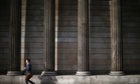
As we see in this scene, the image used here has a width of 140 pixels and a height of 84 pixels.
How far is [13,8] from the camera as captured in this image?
2352 centimetres

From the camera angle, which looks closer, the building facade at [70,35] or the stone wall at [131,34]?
the building facade at [70,35]

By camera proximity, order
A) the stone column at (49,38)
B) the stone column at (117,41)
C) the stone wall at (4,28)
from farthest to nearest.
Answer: the stone wall at (4,28) → the stone column at (117,41) → the stone column at (49,38)

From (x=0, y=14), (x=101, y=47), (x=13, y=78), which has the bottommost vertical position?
(x=13, y=78)

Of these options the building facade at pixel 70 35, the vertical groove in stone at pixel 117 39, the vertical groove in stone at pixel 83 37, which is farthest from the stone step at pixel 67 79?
the building facade at pixel 70 35

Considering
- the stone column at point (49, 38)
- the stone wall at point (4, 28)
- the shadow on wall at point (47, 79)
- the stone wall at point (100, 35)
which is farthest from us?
the stone wall at point (100, 35)

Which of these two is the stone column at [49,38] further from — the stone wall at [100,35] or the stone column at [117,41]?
the stone column at [117,41]

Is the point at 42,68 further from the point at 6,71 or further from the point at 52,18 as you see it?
the point at 52,18

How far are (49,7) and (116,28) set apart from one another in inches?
279

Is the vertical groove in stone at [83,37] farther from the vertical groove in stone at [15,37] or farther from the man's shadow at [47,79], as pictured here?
the vertical groove in stone at [15,37]

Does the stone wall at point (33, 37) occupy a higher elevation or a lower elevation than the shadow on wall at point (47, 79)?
higher

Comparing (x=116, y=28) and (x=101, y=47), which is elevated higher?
(x=116, y=28)

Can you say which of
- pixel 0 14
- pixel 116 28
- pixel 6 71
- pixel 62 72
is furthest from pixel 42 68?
pixel 116 28

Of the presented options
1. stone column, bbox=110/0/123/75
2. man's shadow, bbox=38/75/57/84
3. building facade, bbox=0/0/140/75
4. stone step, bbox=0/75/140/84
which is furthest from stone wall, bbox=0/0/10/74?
stone column, bbox=110/0/123/75

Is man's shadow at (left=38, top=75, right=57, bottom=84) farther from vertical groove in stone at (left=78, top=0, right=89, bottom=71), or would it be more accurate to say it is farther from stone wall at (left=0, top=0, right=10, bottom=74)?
stone wall at (left=0, top=0, right=10, bottom=74)
